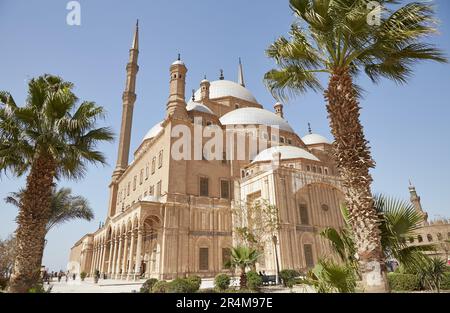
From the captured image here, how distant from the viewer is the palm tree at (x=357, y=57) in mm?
5594

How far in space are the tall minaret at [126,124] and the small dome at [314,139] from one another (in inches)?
872

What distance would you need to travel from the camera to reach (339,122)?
637 cm

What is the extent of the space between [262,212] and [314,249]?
5762mm

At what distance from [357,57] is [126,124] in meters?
30.8

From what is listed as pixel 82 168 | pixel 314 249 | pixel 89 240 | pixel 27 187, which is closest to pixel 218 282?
pixel 82 168

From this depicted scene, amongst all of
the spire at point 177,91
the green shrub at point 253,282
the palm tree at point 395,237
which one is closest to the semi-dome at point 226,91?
the spire at point 177,91

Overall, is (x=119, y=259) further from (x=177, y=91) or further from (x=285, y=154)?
(x=285, y=154)

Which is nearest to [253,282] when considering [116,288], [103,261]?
[116,288]

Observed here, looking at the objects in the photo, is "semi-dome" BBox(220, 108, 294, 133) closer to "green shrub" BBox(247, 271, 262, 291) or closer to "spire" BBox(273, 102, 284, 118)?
"spire" BBox(273, 102, 284, 118)

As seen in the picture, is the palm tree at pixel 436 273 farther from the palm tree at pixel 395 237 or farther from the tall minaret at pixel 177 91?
the tall minaret at pixel 177 91

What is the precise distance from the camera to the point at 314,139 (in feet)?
125

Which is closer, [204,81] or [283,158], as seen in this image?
[283,158]

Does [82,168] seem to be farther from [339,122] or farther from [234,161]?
[234,161]

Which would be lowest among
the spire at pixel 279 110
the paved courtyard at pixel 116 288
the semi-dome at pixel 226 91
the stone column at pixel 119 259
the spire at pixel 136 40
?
the paved courtyard at pixel 116 288
